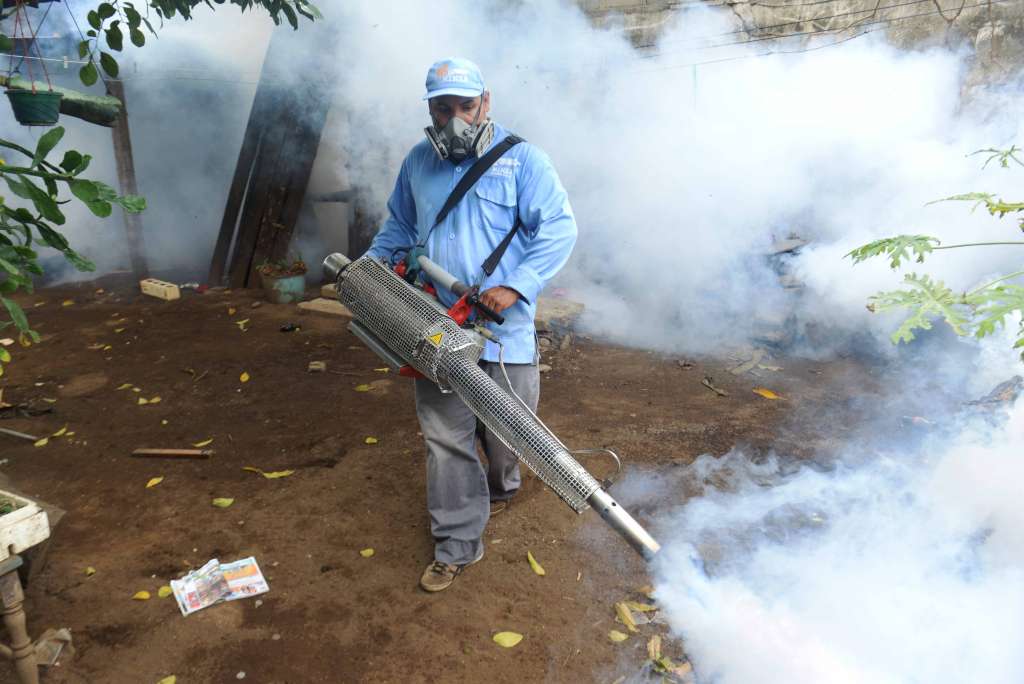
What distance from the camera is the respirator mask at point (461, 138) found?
9.69 feet

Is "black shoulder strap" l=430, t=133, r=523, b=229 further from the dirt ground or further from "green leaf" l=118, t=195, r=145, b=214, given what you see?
the dirt ground

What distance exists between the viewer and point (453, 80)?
291 centimetres

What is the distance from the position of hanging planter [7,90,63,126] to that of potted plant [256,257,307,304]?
5.12 metres

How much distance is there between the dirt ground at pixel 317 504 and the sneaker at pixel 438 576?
0.17ft

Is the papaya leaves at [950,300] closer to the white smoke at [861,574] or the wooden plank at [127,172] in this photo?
the white smoke at [861,574]

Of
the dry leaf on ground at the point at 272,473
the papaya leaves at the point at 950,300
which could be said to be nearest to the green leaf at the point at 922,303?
the papaya leaves at the point at 950,300

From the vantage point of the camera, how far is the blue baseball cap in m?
2.90

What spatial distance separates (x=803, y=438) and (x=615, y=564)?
1995mm

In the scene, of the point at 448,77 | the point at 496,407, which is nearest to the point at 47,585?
the point at 496,407

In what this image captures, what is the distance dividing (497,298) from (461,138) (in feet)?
2.36

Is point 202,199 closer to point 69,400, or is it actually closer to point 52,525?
point 69,400

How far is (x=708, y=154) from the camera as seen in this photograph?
26.1ft

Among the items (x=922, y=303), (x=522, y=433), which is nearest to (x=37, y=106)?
(x=522, y=433)

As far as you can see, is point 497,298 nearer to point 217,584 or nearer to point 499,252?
point 499,252
